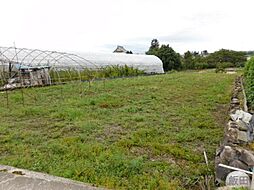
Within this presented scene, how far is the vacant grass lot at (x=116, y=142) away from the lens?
2.81 m

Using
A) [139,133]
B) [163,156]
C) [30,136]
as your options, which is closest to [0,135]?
[30,136]

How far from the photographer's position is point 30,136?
4.24 m

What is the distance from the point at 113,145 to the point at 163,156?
0.75m

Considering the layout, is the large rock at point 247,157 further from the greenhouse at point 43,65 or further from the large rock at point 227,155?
the greenhouse at point 43,65

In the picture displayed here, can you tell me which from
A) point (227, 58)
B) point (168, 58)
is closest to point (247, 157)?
point (168, 58)

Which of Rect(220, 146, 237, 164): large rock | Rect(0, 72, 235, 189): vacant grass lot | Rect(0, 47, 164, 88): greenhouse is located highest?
Rect(0, 47, 164, 88): greenhouse

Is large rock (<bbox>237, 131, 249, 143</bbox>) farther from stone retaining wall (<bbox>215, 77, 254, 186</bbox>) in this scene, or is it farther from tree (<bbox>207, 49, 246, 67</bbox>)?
tree (<bbox>207, 49, 246, 67</bbox>)

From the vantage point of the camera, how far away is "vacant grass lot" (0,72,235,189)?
2811mm

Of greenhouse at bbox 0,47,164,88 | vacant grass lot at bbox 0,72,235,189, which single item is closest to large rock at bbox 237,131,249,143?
vacant grass lot at bbox 0,72,235,189

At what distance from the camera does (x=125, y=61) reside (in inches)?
900

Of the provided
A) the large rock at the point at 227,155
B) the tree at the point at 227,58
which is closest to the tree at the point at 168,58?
the tree at the point at 227,58

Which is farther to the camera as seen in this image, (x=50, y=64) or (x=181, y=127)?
(x=50, y=64)

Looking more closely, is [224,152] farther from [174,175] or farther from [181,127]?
[181,127]

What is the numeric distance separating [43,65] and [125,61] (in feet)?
31.6
